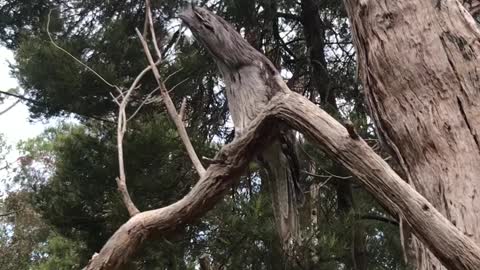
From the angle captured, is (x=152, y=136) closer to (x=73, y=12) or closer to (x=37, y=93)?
(x=37, y=93)

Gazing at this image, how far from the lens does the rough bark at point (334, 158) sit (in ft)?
4.26

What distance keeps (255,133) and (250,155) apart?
115 millimetres

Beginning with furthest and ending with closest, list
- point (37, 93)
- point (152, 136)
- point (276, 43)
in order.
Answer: point (276, 43)
point (37, 93)
point (152, 136)

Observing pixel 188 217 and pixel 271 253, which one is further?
pixel 271 253

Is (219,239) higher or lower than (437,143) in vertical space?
higher

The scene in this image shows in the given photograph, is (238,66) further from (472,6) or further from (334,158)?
(334,158)

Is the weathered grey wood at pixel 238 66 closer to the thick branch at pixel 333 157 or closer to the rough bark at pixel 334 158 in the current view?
the rough bark at pixel 334 158

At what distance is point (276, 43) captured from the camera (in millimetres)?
4980

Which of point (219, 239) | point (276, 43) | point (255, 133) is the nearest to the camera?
point (255, 133)

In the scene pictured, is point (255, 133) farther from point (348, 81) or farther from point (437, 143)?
point (348, 81)

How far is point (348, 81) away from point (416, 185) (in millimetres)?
→ 3325

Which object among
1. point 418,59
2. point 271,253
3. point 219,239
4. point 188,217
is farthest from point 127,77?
point 418,59

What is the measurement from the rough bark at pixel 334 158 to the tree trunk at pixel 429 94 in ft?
0.81

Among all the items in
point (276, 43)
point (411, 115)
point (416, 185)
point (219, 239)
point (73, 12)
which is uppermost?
point (73, 12)
